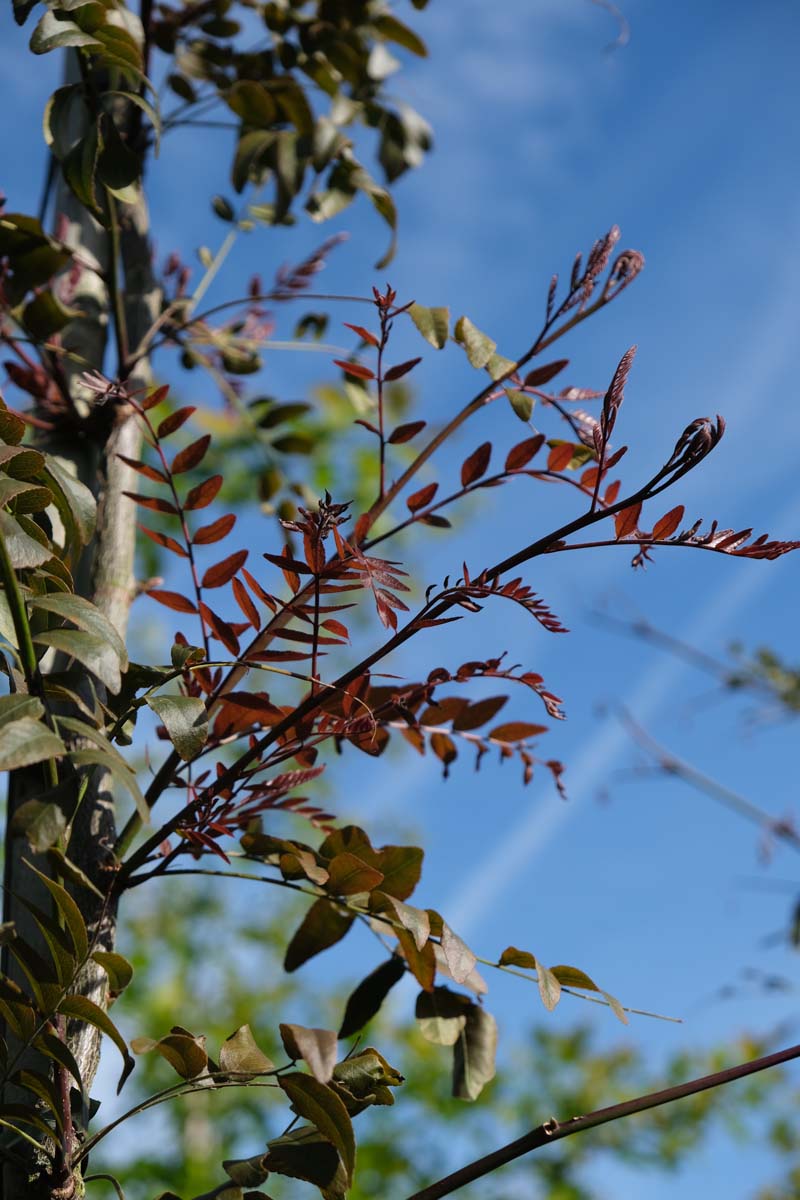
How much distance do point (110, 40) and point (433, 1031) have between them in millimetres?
782

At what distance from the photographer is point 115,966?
1.91 ft

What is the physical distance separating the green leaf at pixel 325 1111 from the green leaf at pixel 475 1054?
0.64 feet

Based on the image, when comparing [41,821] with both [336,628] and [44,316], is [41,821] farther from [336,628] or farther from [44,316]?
[44,316]

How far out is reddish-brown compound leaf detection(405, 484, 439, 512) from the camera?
75 centimetres

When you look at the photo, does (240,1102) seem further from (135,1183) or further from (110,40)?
(110,40)

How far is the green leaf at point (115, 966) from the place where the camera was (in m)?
0.57

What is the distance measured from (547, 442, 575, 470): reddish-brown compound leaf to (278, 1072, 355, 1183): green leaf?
446 mm

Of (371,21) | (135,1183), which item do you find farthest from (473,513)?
(371,21)

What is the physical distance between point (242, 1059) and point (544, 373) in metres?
0.54

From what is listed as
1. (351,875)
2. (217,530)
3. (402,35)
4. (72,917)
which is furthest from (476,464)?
(402,35)

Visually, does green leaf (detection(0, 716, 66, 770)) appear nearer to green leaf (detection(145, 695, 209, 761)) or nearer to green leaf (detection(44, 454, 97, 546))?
green leaf (detection(145, 695, 209, 761))

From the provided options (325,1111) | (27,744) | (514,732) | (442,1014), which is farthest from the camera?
(514,732)

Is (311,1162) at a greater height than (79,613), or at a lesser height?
lesser

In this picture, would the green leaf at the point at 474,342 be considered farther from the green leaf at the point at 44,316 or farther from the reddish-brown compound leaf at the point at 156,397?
the green leaf at the point at 44,316
